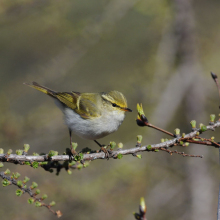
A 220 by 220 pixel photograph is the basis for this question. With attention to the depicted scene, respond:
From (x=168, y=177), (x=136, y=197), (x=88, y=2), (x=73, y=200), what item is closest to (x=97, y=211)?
(x=73, y=200)

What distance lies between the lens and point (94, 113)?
4.27 meters

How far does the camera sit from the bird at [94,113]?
4051mm

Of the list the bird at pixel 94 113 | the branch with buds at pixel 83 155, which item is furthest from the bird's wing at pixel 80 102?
the branch with buds at pixel 83 155

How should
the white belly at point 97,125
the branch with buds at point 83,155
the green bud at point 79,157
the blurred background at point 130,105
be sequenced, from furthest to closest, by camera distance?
the blurred background at point 130,105 → the white belly at point 97,125 → the green bud at point 79,157 → the branch with buds at point 83,155

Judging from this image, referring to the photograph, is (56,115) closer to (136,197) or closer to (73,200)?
(73,200)

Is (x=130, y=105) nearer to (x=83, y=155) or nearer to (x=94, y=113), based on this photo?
(x=94, y=113)

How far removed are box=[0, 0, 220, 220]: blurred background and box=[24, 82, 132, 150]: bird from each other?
75cm

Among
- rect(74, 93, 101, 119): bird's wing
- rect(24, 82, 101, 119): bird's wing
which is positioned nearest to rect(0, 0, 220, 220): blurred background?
rect(24, 82, 101, 119): bird's wing

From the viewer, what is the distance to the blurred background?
494cm

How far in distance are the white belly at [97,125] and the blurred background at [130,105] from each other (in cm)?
107

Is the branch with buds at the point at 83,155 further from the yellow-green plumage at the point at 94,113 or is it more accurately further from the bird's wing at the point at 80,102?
the bird's wing at the point at 80,102

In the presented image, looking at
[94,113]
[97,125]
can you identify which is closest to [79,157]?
[97,125]

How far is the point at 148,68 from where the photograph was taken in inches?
236

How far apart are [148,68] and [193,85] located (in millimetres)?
1068
